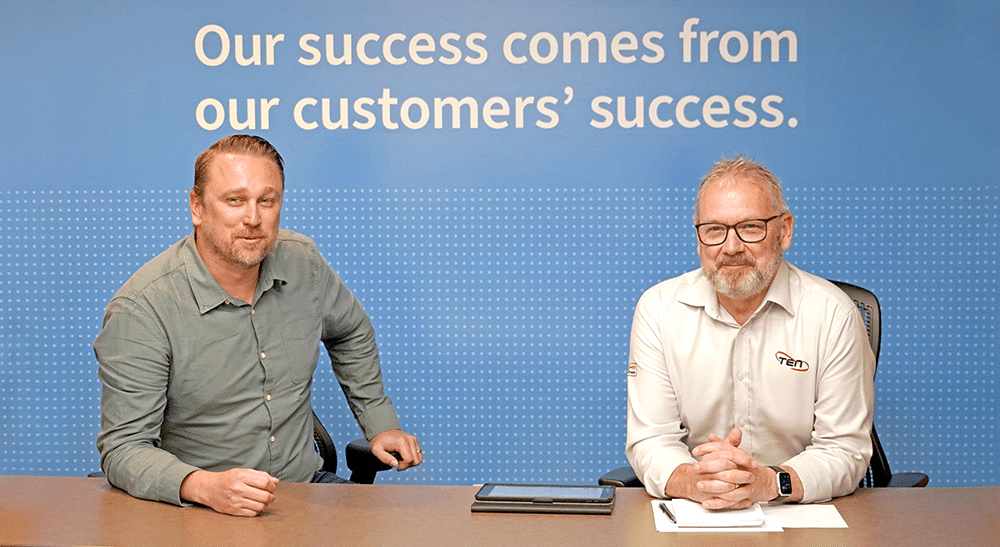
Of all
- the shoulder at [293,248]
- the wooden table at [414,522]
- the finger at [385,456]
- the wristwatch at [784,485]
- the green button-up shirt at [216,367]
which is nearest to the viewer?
the wooden table at [414,522]

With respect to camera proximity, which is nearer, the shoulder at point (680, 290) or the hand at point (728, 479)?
the hand at point (728, 479)

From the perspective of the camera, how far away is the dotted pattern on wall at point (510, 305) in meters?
4.05

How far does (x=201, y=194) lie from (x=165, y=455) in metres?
0.79

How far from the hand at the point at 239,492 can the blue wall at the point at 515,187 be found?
207 cm

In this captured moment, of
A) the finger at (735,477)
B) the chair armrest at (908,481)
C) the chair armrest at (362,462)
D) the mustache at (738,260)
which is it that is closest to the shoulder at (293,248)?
the chair armrest at (362,462)

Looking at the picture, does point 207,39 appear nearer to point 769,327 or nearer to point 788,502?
point 769,327

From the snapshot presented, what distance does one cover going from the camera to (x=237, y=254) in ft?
8.74

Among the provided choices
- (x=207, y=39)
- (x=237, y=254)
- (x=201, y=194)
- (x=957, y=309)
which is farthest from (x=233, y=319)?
(x=957, y=309)

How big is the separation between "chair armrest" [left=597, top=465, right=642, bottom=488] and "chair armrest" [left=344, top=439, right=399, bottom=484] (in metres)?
0.67

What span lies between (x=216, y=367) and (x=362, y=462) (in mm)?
560

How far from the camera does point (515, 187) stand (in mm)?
4148

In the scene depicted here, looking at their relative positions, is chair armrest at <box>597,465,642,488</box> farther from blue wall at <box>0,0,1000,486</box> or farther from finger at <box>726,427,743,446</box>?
blue wall at <box>0,0,1000,486</box>

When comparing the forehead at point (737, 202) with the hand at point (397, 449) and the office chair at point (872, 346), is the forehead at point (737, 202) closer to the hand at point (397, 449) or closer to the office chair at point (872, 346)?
the office chair at point (872, 346)

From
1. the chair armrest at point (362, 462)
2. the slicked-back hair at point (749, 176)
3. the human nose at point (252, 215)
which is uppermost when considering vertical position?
the slicked-back hair at point (749, 176)
